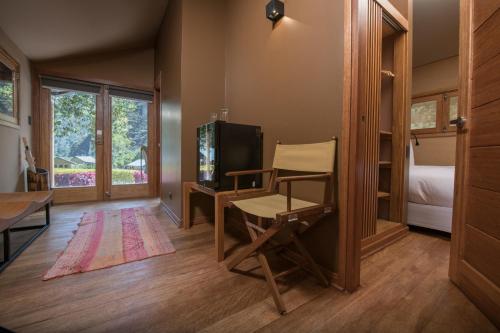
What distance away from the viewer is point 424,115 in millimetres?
4219

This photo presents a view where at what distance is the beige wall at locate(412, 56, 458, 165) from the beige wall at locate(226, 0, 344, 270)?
12.8 feet

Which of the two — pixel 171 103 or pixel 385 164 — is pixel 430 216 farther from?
pixel 171 103

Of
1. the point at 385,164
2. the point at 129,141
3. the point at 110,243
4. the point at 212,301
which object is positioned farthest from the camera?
the point at 129,141

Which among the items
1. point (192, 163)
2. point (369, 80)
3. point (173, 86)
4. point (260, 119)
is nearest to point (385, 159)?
point (369, 80)

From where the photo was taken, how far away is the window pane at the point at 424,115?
4.10m

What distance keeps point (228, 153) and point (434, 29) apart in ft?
12.6

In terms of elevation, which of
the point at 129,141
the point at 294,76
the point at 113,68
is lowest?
the point at 129,141

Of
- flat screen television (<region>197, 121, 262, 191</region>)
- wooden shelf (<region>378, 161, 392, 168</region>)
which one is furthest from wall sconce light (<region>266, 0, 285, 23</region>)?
wooden shelf (<region>378, 161, 392, 168</region>)

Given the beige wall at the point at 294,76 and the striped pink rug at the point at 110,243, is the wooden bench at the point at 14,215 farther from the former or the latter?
the beige wall at the point at 294,76

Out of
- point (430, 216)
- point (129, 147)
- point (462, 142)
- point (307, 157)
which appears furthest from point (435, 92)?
point (129, 147)

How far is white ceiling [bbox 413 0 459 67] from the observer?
2812 mm

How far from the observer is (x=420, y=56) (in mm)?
4043

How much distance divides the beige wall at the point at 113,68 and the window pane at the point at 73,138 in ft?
1.00

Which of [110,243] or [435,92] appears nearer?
[110,243]
